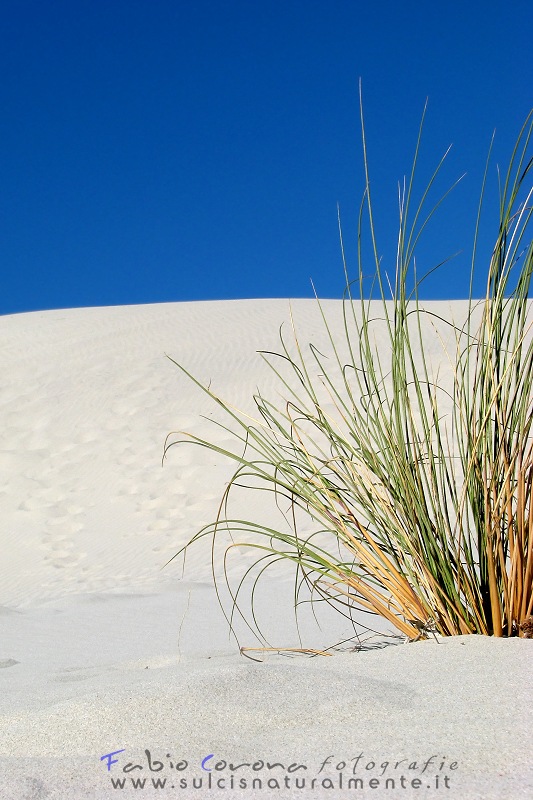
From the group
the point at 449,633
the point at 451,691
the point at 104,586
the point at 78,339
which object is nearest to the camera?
the point at 451,691

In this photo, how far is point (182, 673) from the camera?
5.84 feet

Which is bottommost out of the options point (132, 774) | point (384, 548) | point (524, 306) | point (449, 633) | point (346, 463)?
point (132, 774)

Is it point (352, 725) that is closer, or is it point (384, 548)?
point (352, 725)

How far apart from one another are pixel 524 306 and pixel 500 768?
1.21 meters

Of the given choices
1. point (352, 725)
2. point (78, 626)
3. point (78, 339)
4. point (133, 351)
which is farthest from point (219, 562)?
point (78, 339)

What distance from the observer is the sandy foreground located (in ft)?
3.96

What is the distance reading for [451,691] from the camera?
1.54 meters

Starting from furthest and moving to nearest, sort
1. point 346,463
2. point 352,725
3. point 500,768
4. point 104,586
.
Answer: point 104,586, point 346,463, point 352,725, point 500,768

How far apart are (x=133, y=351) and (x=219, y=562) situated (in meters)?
6.28

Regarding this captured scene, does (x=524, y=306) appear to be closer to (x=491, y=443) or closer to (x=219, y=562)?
(x=491, y=443)

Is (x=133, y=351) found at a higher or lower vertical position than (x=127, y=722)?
higher

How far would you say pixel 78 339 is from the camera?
1300cm

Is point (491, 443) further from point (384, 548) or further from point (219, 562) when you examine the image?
point (219, 562)

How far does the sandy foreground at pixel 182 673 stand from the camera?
121 cm
